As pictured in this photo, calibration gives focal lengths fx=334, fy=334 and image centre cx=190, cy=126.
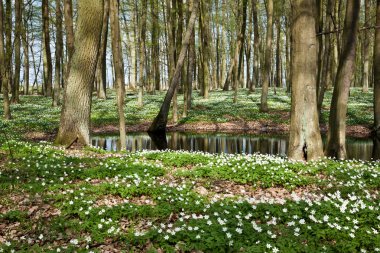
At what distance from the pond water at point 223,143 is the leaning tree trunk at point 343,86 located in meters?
3.76

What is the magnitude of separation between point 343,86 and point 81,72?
34.9ft

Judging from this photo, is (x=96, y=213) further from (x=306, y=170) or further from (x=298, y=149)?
(x=298, y=149)

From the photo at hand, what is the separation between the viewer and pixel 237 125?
90.9 ft

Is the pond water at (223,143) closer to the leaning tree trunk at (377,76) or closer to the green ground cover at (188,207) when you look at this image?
the leaning tree trunk at (377,76)

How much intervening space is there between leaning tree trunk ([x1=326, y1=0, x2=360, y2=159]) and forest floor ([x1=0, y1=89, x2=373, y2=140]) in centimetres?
1151

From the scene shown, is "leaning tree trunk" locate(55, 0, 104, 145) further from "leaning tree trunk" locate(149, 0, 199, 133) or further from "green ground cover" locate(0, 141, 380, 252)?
"leaning tree trunk" locate(149, 0, 199, 133)

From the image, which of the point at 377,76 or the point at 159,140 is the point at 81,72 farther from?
the point at 377,76

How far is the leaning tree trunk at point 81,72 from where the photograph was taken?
44.6 ft

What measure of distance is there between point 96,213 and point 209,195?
288 centimetres

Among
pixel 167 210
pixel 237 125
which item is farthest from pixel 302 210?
pixel 237 125

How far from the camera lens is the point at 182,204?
727 cm

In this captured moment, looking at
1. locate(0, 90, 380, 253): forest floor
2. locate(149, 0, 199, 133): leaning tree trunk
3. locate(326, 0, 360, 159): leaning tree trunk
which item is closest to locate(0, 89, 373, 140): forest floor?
locate(149, 0, 199, 133): leaning tree trunk

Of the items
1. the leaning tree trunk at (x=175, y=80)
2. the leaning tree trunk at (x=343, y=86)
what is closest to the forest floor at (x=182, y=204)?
the leaning tree trunk at (x=343, y=86)

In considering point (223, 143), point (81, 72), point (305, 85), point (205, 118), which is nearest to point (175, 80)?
point (223, 143)
